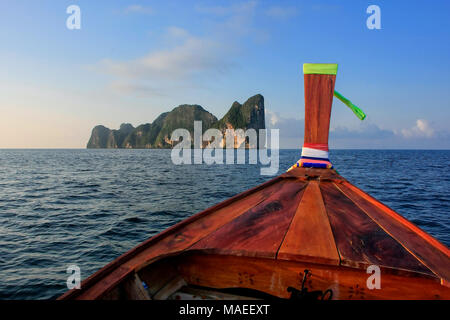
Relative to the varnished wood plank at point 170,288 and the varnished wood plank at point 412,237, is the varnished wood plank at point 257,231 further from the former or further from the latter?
the varnished wood plank at point 412,237

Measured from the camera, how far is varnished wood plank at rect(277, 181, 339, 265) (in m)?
2.07

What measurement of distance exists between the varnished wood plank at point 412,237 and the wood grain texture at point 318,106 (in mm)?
1727

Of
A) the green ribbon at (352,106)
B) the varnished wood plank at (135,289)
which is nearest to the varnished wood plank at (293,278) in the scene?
the varnished wood plank at (135,289)

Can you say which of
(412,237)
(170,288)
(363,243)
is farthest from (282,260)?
(412,237)

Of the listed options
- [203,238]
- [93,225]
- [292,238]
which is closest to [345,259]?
[292,238]

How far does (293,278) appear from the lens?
2.20 metres

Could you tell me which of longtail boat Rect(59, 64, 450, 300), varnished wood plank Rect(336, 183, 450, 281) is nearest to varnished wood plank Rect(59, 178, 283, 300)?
longtail boat Rect(59, 64, 450, 300)

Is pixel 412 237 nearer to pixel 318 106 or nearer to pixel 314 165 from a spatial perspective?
pixel 314 165

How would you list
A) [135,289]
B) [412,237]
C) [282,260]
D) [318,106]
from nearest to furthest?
[135,289] → [282,260] → [412,237] → [318,106]

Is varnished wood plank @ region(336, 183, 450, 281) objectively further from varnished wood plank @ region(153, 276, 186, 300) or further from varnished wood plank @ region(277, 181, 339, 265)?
varnished wood plank @ region(153, 276, 186, 300)

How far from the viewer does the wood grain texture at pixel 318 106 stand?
16.6 ft

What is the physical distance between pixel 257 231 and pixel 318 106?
3.42 meters

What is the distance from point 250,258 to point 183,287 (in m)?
0.66

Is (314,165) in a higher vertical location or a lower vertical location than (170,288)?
higher
